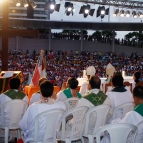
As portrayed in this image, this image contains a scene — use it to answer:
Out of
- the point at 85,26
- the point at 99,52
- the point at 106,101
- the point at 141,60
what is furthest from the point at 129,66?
the point at 106,101

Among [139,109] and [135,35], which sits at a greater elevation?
[135,35]

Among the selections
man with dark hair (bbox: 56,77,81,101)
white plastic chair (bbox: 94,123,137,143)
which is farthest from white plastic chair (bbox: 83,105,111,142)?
man with dark hair (bbox: 56,77,81,101)

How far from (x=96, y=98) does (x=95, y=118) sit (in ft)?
1.21

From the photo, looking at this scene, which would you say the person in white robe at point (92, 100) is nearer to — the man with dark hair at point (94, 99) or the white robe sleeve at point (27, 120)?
the man with dark hair at point (94, 99)

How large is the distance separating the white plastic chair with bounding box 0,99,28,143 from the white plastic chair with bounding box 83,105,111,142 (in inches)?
37.4

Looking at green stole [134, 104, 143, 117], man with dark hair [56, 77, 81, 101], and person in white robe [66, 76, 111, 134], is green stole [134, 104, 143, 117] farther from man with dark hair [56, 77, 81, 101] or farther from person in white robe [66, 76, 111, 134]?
man with dark hair [56, 77, 81, 101]

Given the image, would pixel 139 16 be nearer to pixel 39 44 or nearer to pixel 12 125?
pixel 39 44

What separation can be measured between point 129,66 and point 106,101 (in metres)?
23.0

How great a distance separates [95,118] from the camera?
4.62 meters

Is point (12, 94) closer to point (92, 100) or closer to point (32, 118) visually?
point (32, 118)

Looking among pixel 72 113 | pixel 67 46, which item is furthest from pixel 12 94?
pixel 67 46

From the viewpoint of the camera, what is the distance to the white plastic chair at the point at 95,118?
4342 millimetres

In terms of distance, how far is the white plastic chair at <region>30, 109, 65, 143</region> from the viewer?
3914mm

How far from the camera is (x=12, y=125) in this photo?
4.79m
